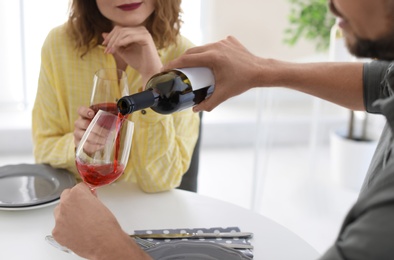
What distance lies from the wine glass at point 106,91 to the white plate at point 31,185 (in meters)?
0.24

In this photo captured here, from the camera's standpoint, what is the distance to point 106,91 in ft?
4.15

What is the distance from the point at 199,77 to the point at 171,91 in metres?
0.12

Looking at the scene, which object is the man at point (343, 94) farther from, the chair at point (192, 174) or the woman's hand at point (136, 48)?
the chair at point (192, 174)

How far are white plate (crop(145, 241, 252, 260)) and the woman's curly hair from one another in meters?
0.74

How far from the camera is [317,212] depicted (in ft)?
9.27

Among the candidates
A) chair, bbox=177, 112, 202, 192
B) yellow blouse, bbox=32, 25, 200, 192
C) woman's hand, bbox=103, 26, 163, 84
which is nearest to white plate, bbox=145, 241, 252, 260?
yellow blouse, bbox=32, 25, 200, 192

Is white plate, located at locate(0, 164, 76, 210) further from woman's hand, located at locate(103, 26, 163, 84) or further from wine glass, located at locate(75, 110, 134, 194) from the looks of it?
woman's hand, located at locate(103, 26, 163, 84)

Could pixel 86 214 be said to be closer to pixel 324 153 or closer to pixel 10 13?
pixel 10 13

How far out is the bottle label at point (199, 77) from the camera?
119 centimetres

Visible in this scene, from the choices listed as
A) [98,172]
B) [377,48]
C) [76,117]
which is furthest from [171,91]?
[76,117]

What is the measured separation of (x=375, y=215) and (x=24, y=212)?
2.84 feet

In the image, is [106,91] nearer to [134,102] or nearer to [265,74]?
[134,102]

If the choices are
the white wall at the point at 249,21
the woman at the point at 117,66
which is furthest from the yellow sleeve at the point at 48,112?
the white wall at the point at 249,21

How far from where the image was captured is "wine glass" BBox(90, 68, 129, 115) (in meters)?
1.26
